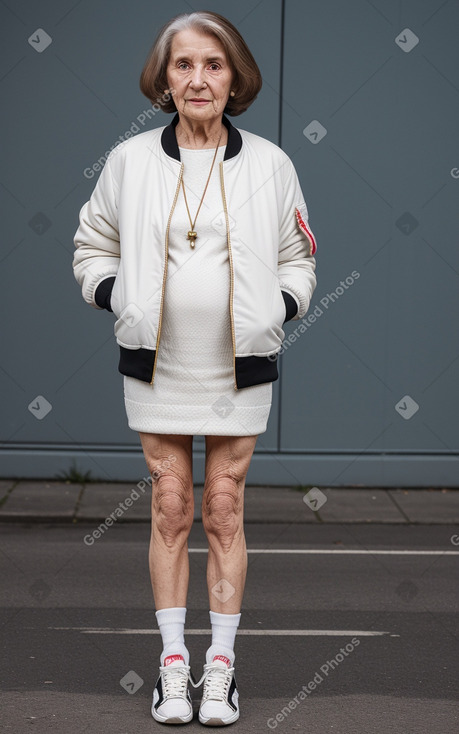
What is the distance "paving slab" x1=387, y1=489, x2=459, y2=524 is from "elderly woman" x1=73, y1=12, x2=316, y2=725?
13.1ft

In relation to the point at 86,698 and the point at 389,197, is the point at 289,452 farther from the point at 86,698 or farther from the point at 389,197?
Result: the point at 86,698

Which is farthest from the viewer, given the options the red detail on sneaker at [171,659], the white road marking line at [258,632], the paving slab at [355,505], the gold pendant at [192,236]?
the paving slab at [355,505]

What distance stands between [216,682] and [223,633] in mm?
157

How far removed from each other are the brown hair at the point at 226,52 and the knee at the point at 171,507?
4.13ft

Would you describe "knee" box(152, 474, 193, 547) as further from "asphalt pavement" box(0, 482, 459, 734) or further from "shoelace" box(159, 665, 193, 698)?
"asphalt pavement" box(0, 482, 459, 734)

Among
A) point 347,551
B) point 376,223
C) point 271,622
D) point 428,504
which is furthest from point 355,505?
point 271,622

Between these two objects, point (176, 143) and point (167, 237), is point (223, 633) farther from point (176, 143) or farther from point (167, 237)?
point (176, 143)

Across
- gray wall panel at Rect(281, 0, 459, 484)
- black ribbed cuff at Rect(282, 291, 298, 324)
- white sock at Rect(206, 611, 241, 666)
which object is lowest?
white sock at Rect(206, 611, 241, 666)

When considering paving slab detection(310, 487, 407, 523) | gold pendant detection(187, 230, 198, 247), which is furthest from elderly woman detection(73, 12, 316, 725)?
paving slab detection(310, 487, 407, 523)

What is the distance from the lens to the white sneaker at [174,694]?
11.9 ft

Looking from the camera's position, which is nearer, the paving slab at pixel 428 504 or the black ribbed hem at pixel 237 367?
the black ribbed hem at pixel 237 367

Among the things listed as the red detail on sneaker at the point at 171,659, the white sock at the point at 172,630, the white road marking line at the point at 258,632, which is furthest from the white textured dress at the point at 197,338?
the white road marking line at the point at 258,632

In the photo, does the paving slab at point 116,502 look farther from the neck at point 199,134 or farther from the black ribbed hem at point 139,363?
the neck at point 199,134

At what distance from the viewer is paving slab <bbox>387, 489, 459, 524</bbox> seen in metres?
7.53
